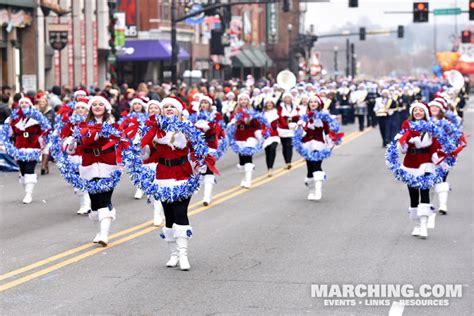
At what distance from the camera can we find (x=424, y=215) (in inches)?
571

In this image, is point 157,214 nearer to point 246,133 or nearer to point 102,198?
point 102,198

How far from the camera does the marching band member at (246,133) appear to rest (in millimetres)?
21078

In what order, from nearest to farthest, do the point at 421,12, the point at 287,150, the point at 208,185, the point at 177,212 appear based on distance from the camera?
the point at 177,212
the point at 208,185
the point at 287,150
the point at 421,12

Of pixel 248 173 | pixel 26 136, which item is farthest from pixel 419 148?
pixel 26 136

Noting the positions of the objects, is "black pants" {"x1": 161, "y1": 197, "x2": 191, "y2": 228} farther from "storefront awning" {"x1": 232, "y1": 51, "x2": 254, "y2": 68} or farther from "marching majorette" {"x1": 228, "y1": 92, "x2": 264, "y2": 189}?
"storefront awning" {"x1": 232, "y1": 51, "x2": 254, "y2": 68}

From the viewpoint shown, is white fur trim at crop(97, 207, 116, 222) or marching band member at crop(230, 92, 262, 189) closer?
white fur trim at crop(97, 207, 116, 222)

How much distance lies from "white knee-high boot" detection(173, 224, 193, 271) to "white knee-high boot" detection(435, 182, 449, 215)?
17.6 ft

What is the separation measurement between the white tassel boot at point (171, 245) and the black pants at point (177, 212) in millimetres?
99

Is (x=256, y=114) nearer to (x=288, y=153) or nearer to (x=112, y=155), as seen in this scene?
(x=288, y=153)

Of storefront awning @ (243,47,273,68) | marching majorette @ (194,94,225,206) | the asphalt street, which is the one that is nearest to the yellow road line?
the asphalt street

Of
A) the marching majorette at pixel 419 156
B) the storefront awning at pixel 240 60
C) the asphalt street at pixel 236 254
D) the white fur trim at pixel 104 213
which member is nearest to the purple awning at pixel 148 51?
the storefront awning at pixel 240 60

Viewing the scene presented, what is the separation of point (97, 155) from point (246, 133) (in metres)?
7.62

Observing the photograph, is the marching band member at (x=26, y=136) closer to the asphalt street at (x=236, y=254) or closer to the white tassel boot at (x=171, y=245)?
the asphalt street at (x=236, y=254)

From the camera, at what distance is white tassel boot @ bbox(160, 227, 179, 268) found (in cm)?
1207
